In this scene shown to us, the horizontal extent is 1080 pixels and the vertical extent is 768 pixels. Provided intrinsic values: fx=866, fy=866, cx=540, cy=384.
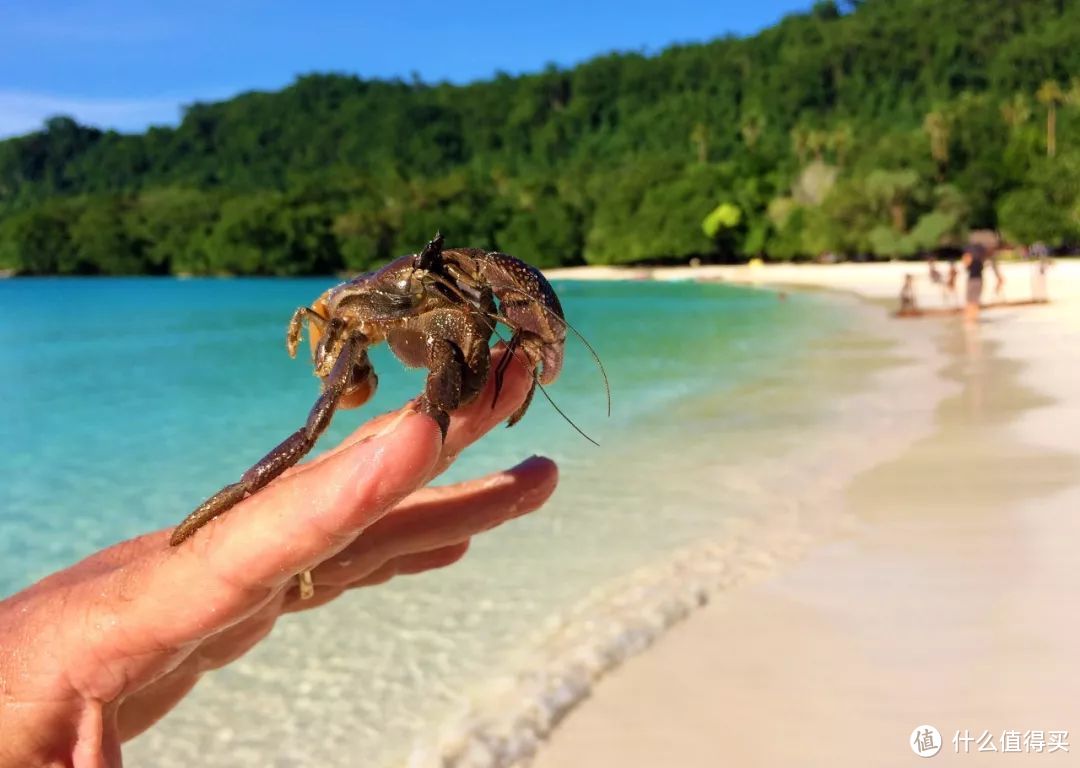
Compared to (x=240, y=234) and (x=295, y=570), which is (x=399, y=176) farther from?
(x=295, y=570)

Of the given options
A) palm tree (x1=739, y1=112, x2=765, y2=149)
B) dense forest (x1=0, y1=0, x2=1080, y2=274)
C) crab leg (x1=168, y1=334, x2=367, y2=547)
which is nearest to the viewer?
crab leg (x1=168, y1=334, x2=367, y2=547)

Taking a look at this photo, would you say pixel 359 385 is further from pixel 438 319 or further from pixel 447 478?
pixel 447 478

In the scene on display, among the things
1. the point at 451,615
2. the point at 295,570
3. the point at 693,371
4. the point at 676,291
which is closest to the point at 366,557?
the point at 295,570

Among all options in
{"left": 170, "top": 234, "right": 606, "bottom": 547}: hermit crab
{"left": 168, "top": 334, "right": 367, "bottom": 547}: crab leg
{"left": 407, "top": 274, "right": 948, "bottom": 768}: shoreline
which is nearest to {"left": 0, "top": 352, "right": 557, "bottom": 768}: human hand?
{"left": 168, "top": 334, "right": 367, "bottom": 547}: crab leg

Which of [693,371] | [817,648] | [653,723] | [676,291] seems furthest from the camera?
[676,291]

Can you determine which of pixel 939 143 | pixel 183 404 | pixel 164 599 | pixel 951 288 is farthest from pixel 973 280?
pixel 939 143

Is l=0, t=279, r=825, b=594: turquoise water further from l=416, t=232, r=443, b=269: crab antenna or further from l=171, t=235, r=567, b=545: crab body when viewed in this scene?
l=416, t=232, r=443, b=269: crab antenna
